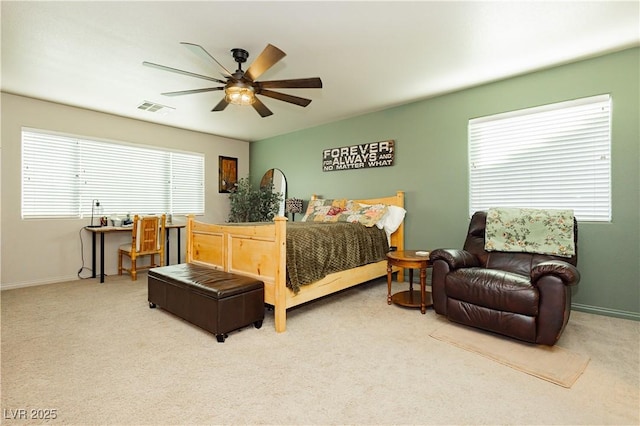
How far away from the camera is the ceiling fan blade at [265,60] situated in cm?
213

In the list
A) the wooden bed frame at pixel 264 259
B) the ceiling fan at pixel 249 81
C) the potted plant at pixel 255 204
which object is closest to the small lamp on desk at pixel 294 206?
the potted plant at pixel 255 204

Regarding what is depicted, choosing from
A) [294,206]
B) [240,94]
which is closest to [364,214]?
[294,206]

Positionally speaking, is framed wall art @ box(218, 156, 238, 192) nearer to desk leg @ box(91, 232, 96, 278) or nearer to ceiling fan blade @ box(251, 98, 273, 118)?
desk leg @ box(91, 232, 96, 278)

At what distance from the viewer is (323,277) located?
302 cm

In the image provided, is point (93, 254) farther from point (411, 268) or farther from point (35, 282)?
point (411, 268)

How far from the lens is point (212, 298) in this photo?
240cm

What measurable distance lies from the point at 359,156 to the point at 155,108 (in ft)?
10.2

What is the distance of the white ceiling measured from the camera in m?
2.25

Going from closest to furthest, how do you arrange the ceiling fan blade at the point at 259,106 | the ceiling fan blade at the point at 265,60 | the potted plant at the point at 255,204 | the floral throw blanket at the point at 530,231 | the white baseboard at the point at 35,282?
the ceiling fan blade at the point at 265,60 → the floral throw blanket at the point at 530,231 → the ceiling fan blade at the point at 259,106 → the white baseboard at the point at 35,282 → the potted plant at the point at 255,204

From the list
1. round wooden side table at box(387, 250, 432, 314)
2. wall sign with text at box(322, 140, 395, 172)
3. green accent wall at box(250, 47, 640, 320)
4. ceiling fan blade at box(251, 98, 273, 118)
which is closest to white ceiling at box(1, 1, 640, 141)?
green accent wall at box(250, 47, 640, 320)

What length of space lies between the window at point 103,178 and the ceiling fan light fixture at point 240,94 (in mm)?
3200

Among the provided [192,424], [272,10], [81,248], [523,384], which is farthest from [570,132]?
[81,248]

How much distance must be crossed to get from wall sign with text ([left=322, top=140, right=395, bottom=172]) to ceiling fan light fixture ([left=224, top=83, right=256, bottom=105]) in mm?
2270

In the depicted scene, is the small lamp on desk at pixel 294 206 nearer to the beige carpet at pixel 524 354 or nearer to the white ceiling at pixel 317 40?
the white ceiling at pixel 317 40
